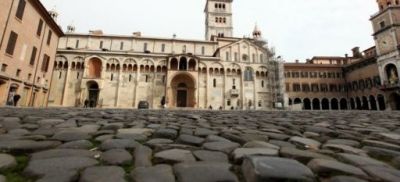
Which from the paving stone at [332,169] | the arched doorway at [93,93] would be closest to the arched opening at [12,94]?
the arched doorway at [93,93]

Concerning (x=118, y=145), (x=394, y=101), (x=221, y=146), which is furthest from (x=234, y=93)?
(x=118, y=145)

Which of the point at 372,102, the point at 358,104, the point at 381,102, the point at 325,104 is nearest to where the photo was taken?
the point at 381,102

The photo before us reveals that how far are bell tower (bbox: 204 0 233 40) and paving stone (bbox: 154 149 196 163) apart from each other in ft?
185

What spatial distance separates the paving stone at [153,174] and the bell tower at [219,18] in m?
57.1

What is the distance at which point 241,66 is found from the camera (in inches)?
1646

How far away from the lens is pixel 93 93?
38000mm

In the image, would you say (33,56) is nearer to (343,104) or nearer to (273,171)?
(273,171)

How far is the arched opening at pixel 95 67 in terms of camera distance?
38.6 m

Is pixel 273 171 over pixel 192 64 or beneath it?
beneath

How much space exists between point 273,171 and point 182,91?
129ft

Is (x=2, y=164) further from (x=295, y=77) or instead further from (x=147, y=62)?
(x=295, y=77)

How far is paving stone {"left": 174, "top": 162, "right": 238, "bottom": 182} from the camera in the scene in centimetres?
161

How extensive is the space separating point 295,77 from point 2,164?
181ft

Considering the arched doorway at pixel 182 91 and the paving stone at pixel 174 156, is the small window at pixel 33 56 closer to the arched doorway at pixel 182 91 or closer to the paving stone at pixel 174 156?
the arched doorway at pixel 182 91
